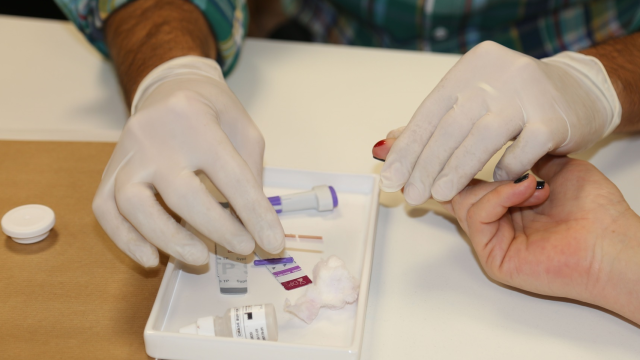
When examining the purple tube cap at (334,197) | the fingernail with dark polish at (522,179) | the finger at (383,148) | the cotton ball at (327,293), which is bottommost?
the purple tube cap at (334,197)

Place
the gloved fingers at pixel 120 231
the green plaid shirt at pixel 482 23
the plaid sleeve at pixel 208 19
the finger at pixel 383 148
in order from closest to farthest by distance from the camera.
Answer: the gloved fingers at pixel 120 231, the finger at pixel 383 148, the plaid sleeve at pixel 208 19, the green plaid shirt at pixel 482 23

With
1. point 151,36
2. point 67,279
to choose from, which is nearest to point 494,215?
point 67,279

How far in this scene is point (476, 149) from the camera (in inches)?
33.1

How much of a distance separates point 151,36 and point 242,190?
0.58 m

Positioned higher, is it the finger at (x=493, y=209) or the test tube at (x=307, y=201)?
the finger at (x=493, y=209)

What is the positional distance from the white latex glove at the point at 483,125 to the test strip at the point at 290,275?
20cm

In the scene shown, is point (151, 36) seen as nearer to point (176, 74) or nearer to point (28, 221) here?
point (176, 74)

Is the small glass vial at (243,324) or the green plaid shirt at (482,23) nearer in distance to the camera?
the small glass vial at (243,324)

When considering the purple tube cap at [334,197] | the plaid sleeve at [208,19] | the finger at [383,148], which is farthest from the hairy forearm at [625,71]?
the plaid sleeve at [208,19]

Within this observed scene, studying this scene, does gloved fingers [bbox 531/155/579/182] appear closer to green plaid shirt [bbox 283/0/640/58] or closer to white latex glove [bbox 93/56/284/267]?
white latex glove [bbox 93/56/284/267]

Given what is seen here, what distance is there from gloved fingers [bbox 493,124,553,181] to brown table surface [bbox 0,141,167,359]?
576 millimetres

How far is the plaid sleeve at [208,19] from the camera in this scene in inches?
51.0

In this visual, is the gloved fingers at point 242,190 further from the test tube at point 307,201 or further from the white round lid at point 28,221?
the white round lid at point 28,221

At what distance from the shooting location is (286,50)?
145 cm
